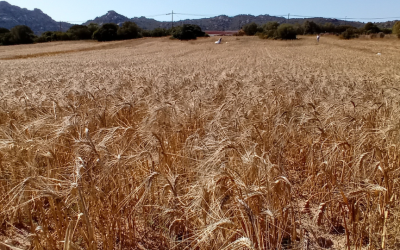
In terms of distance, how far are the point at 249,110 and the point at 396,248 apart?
2217mm

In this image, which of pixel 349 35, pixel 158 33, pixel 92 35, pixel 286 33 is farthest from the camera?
pixel 158 33

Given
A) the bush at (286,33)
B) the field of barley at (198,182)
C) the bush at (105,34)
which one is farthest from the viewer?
the bush at (105,34)

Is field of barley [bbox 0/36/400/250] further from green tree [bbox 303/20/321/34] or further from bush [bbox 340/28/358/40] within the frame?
green tree [bbox 303/20/321/34]

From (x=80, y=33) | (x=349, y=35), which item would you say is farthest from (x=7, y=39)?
(x=349, y=35)

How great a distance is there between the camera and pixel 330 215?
2629mm

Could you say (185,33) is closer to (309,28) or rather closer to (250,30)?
(250,30)

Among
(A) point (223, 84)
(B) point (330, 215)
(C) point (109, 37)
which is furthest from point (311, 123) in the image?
(C) point (109, 37)

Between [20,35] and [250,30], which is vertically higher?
[250,30]

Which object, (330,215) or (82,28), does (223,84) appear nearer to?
(330,215)

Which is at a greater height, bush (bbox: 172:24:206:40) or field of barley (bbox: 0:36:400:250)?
bush (bbox: 172:24:206:40)

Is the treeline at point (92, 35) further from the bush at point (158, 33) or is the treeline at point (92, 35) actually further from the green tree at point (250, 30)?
the green tree at point (250, 30)

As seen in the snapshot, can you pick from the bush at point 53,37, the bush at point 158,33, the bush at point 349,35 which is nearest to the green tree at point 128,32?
the bush at point 158,33

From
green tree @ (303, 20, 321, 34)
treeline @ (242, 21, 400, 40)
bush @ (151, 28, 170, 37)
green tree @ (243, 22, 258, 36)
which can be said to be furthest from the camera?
green tree @ (303, 20, 321, 34)

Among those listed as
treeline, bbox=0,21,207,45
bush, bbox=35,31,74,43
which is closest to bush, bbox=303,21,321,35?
treeline, bbox=0,21,207,45
